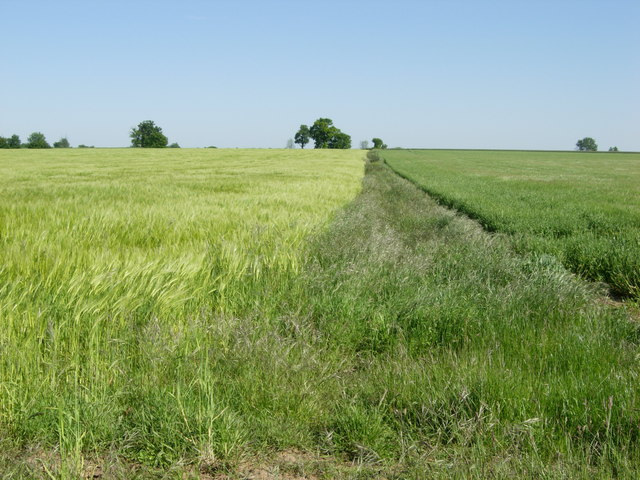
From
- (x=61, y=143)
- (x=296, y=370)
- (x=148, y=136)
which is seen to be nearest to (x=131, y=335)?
(x=296, y=370)

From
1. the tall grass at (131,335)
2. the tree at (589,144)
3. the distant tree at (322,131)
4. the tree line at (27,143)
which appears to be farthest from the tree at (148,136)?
the tree at (589,144)

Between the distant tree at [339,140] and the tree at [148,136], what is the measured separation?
41.3 m

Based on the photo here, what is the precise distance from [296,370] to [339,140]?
12306 centimetres

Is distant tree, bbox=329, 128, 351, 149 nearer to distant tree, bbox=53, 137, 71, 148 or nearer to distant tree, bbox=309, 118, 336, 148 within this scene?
distant tree, bbox=309, 118, 336, 148

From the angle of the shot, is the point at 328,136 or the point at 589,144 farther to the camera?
the point at 589,144

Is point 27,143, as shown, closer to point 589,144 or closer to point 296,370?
point 296,370

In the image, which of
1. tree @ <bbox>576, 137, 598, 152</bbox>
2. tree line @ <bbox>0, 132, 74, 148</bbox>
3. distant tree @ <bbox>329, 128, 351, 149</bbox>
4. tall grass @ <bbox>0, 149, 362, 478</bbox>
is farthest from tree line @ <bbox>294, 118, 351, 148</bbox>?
tall grass @ <bbox>0, 149, 362, 478</bbox>

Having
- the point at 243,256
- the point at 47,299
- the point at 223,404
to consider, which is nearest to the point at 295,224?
the point at 243,256

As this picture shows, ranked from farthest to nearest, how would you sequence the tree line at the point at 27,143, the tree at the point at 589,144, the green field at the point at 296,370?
the tree at the point at 589,144, the tree line at the point at 27,143, the green field at the point at 296,370

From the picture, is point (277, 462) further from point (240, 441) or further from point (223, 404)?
point (223, 404)

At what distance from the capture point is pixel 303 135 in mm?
128625

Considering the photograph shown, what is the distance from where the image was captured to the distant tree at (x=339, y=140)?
4820 inches

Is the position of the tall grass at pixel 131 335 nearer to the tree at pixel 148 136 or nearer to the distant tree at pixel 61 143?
the tree at pixel 148 136

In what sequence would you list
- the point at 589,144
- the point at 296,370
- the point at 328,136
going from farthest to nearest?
the point at 589,144
the point at 328,136
the point at 296,370
